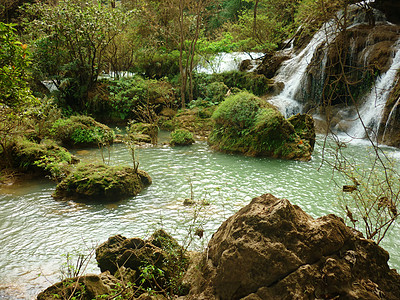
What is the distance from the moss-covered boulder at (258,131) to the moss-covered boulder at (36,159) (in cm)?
531

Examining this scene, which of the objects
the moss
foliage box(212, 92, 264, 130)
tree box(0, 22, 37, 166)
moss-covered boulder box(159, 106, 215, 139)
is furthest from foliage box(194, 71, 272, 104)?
tree box(0, 22, 37, 166)

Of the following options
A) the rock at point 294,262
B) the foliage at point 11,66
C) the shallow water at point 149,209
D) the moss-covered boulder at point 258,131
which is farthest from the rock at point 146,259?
the moss-covered boulder at point 258,131

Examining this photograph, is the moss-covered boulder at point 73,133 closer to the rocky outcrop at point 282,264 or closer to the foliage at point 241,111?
the foliage at point 241,111

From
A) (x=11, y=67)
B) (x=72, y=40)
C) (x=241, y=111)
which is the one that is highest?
(x=72, y=40)

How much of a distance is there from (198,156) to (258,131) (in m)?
2.26

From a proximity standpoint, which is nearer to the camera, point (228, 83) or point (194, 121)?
point (194, 121)

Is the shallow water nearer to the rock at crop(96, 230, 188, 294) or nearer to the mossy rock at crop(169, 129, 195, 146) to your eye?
the rock at crop(96, 230, 188, 294)

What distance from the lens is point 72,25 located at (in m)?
14.4

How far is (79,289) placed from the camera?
2.84m

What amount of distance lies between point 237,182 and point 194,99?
11685 millimetres

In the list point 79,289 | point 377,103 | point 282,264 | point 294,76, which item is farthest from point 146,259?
point 294,76

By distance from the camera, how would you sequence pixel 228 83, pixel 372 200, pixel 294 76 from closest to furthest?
pixel 372 200 → pixel 294 76 → pixel 228 83

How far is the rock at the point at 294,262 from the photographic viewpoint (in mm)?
2342

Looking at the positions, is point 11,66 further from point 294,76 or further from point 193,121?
point 294,76
